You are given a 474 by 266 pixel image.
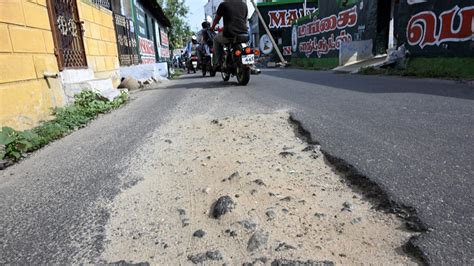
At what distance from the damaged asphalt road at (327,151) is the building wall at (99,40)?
3.07 meters

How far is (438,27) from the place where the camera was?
8156 mm

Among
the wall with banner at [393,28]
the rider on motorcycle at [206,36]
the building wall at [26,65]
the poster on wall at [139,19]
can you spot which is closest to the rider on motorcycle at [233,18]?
the rider on motorcycle at [206,36]

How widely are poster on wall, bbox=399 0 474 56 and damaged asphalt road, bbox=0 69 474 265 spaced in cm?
382

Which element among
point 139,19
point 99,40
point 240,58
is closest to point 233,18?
point 240,58

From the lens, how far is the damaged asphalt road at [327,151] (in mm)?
1509

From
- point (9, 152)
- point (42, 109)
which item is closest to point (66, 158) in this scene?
point (9, 152)

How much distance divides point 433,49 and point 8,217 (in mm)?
9287

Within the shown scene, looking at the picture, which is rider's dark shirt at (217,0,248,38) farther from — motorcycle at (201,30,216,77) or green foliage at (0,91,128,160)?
motorcycle at (201,30,216,77)

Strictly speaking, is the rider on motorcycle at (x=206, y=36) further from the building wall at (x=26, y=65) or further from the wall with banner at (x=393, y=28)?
the wall with banner at (x=393, y=28)

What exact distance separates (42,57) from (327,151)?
13.4 ft

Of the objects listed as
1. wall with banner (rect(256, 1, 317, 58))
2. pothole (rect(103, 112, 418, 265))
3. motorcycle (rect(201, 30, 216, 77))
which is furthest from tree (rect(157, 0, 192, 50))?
pothole (rect(103, 112, 418, 265))

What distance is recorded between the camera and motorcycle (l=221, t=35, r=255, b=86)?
684cm

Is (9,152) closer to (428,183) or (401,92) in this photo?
(428,183)

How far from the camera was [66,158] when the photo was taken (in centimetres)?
296
